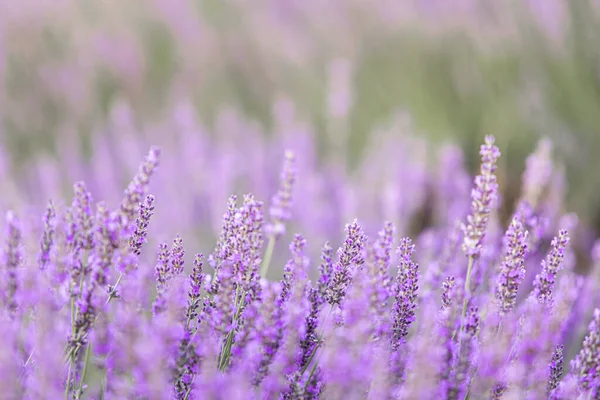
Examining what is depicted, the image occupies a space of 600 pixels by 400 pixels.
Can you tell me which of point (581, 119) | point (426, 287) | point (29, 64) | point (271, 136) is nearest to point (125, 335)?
point (426, 287)

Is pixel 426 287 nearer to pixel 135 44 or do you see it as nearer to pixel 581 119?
pixel 581 119

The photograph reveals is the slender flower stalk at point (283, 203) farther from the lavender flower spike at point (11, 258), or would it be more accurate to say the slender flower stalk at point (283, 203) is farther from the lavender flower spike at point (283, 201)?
the lavender flower spike at point (11, 258)

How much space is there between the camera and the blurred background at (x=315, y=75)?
3264mm

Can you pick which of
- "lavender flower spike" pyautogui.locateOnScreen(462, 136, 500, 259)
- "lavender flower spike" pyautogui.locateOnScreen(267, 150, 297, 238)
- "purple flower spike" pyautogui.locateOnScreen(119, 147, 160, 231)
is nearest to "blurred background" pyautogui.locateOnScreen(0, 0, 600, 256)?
"lavender flower spike" pyautogui.locateOnScreen(267, 150, 297, 238)

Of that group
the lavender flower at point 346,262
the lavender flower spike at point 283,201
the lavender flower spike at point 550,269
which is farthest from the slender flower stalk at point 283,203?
the lavender flower spike at point 550,269

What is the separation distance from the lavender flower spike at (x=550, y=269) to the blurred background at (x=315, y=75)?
219 centimetres

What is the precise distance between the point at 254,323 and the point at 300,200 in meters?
2.19

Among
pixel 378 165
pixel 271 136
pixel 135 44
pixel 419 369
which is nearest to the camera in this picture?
pixel 419 369

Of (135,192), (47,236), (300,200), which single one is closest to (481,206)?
(135,192)

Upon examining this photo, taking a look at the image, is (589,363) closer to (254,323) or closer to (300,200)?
(254,323)

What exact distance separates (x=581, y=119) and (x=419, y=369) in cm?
278

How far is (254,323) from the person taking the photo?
882 mm

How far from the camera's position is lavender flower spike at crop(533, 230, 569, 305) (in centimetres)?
93

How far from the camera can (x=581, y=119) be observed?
3143 millimetres
